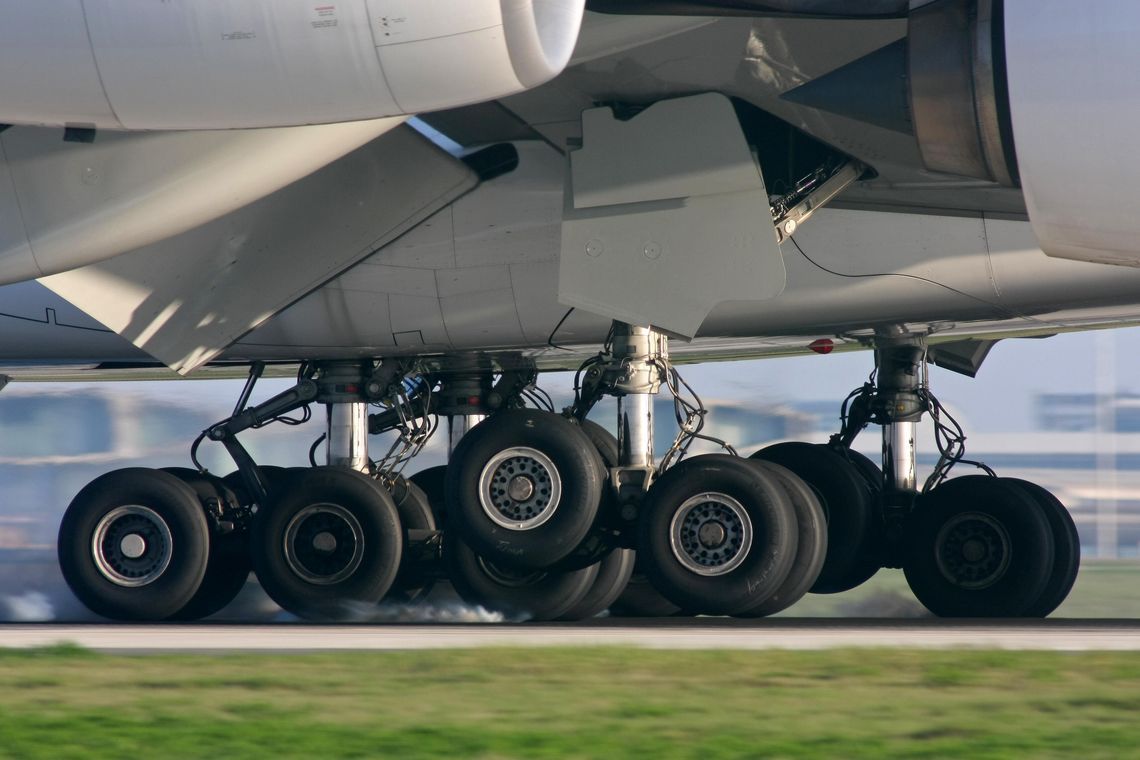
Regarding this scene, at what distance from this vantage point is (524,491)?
8398mm

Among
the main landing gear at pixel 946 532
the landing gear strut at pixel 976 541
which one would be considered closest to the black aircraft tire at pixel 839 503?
the main landing gear at pixel 946 532

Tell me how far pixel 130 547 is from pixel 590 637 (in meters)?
4.02

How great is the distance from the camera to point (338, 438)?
1034 centimetres

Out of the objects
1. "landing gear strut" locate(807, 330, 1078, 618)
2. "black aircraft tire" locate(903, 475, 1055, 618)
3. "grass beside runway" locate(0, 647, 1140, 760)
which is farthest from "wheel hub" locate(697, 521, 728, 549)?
"black aircraft tire" locate(903, 475, 1055, 618)

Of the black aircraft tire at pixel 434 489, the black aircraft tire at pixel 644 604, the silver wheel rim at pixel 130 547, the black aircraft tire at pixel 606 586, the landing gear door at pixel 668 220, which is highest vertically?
the landing gear door at pixel 668 220

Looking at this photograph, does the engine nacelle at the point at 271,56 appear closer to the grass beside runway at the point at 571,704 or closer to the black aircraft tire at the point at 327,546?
the grass beside runway at the point at 571,704

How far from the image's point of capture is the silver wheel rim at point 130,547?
9750mm

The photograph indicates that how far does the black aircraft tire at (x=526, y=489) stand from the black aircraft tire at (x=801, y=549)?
2.94ft

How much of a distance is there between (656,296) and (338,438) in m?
2.92

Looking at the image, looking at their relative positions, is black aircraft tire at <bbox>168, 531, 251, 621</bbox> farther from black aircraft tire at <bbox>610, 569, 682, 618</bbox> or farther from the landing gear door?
the landing gear door

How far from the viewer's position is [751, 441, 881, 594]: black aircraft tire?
10.0 meters

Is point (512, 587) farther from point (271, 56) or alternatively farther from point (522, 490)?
point (271, 56)

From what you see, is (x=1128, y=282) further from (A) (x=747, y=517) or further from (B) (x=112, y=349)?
(B) (x=112, y=349)

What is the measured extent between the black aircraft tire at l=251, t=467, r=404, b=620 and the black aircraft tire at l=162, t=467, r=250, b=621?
2.27 feet
